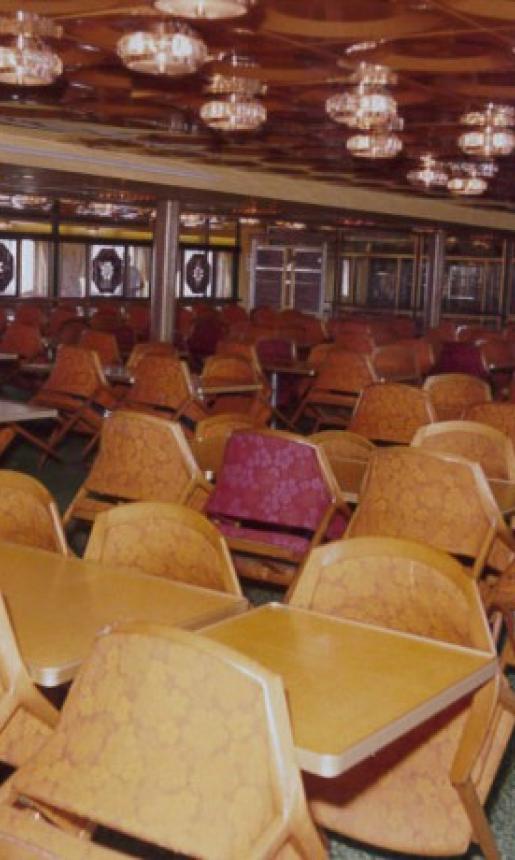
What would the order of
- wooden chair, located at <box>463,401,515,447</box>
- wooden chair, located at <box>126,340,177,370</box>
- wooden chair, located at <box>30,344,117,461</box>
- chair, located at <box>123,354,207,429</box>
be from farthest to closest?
wooden chair, located at <box>126,340,177,370</box>, wooden chair, located at <box>30,344,117,461</box>, chair, located at <box>123,354,207,429</box>, wooden chair, located at <box>463,401,515,447</box>

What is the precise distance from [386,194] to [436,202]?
123 centimetres

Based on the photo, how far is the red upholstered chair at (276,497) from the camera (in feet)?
14.4

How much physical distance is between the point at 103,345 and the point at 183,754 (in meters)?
→ 8.26

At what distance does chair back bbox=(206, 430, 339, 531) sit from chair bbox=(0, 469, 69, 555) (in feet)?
3.87

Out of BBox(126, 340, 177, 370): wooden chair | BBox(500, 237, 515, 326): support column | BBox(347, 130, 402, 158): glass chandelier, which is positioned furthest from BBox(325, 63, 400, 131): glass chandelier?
BBox(500, 237, 515, 326): support column

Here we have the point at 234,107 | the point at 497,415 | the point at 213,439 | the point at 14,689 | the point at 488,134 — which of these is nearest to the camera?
the point at 14,689

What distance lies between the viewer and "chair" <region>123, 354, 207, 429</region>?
788 cm

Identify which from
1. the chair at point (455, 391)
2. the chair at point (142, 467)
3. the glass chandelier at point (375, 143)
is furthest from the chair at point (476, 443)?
the glass chandelier at point (375, 143)

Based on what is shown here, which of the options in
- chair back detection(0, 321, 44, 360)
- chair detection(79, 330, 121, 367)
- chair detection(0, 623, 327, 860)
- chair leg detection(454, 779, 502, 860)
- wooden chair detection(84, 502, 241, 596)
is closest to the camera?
chair detection(0, 623, 327, 860)

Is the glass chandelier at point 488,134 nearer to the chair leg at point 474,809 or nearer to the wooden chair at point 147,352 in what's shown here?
the wooden chair at point 147,352

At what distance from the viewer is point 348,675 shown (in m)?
2.37

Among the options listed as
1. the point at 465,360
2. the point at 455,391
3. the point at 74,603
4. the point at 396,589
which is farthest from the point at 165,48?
the point at 465,360

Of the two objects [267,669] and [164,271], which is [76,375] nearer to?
[164,271]

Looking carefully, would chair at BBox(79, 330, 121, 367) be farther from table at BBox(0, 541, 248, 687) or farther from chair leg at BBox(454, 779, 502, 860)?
chair leg at BBox(454, 779, 502, 860)
